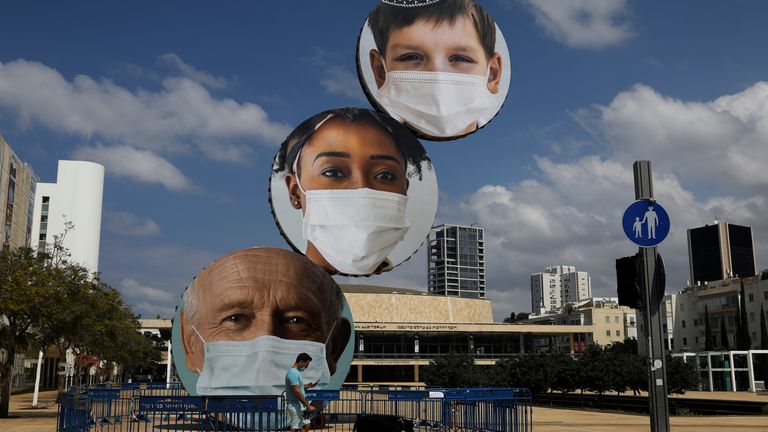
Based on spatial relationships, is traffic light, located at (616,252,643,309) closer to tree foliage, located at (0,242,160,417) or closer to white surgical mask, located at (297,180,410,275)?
white surgical mask, located at (297,180,410,275)

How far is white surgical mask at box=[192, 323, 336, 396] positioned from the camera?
68.7 feet

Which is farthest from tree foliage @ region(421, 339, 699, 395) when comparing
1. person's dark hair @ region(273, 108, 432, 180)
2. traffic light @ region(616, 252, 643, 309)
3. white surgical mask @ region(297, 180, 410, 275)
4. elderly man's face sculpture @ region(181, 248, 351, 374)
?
traffic light @ region(616, 252, 643, 309)

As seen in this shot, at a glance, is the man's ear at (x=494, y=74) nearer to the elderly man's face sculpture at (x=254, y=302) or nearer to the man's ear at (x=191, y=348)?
the elderly man's face sculpture at (x=254, y=302)

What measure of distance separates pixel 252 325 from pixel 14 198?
200ft

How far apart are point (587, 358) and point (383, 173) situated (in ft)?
64.6

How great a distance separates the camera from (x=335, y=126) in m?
28.5

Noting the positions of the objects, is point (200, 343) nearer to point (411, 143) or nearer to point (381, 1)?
point (411, 143)

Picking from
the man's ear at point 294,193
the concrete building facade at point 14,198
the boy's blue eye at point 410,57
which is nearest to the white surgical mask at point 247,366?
the man's ear at point 294,193

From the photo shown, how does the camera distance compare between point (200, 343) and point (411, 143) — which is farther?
point (411, 143)

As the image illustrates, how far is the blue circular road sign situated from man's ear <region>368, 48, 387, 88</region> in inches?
852

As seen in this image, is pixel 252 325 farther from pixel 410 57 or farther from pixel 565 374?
pixel 565 374

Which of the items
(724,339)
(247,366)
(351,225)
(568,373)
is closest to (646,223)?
(247,366)

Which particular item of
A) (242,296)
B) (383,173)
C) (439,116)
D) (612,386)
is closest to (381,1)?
(439,116)

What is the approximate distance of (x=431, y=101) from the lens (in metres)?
31.2
